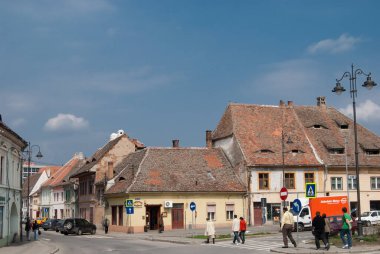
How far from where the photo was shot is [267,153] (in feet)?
180

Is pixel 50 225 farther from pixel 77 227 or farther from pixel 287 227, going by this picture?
pixel 287 227

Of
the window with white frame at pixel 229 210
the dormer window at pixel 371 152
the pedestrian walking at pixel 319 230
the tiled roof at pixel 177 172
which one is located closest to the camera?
the pedestrian walking at pixel 319 230

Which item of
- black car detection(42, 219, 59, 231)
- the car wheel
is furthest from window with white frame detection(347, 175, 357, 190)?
black car detection(42, 219, 59, 231)

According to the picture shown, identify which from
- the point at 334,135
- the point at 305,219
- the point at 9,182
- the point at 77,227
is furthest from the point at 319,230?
the point at 334,135

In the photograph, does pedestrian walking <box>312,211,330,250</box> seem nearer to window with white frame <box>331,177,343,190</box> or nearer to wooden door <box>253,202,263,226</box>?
wooden door <box>253,202,263,226</box>

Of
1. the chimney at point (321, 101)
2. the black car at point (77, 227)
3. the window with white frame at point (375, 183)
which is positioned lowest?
the black car at point (77, 227)

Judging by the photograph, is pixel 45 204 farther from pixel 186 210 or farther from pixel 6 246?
pixel 6 246

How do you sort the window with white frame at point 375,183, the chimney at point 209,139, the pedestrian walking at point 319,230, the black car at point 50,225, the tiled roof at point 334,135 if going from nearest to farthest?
the pedestrian walking at point 319,230, the tiled roof at point 334,135, the window with white frame at point 375,183, the chimney at point 209,139, the black car at point 50,225

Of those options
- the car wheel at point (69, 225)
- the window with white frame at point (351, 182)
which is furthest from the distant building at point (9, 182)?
the window with white frame at point (351, 182)

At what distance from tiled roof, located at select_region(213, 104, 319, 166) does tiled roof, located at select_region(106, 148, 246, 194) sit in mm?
2795

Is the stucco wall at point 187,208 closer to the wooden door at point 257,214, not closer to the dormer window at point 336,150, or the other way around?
the wooden door at point 257,214

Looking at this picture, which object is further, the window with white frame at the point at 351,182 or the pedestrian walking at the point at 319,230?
the window with white frame at the point at 351,182

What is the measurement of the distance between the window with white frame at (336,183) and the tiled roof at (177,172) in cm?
957

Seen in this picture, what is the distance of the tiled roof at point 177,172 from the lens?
50781 mm
